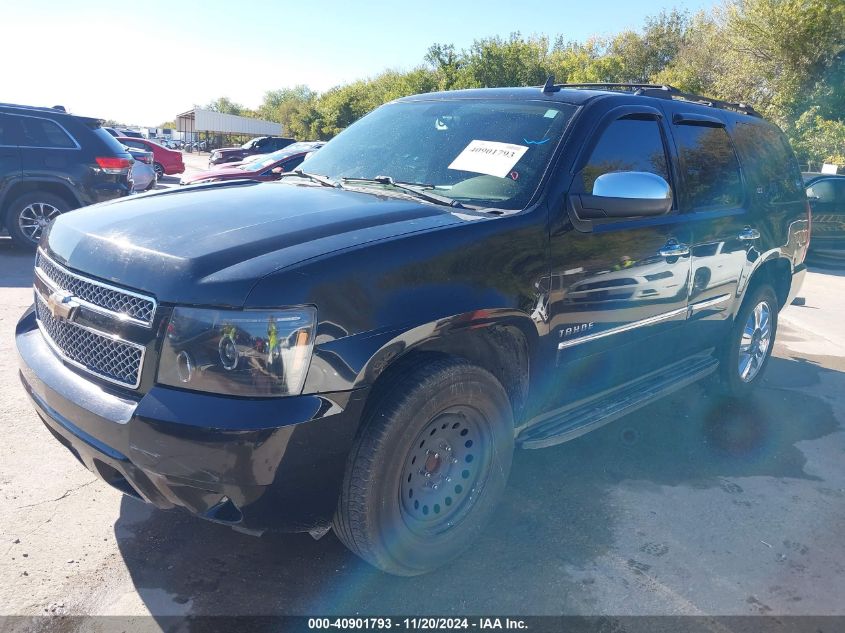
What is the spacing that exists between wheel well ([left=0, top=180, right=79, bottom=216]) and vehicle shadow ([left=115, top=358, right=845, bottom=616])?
699 centimetres

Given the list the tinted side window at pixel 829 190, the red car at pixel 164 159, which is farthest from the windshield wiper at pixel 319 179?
the red car at pixel 164 159

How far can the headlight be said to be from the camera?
7.16 ft

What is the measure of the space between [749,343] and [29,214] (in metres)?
8.52

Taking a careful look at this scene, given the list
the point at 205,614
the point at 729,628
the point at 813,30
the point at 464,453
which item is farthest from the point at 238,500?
the point at 813,30

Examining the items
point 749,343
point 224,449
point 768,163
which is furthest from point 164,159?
point 224,449

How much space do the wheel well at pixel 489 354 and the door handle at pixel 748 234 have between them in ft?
7.23

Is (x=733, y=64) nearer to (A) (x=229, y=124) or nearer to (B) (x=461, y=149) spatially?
(B) (x=461, y=149)

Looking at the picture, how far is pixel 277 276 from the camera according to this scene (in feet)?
7.28

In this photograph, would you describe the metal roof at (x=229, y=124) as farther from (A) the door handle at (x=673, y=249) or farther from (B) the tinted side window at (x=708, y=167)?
(A) the door handle at (x=673, y=249)

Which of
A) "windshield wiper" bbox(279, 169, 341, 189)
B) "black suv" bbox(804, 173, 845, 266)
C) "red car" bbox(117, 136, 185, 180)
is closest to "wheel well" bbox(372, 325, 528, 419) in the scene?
"windshield wiper" bbox(279, 169, 341, 189)

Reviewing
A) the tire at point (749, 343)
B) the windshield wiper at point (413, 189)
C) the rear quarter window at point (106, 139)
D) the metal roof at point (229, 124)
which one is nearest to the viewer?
the windshield wiper at point (413, 189)

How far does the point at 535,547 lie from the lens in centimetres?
307

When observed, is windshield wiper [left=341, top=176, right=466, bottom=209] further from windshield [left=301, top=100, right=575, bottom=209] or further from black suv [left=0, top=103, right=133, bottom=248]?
black suv [left=0, top=103, right=133, bottom=248]

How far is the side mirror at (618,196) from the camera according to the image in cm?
311
